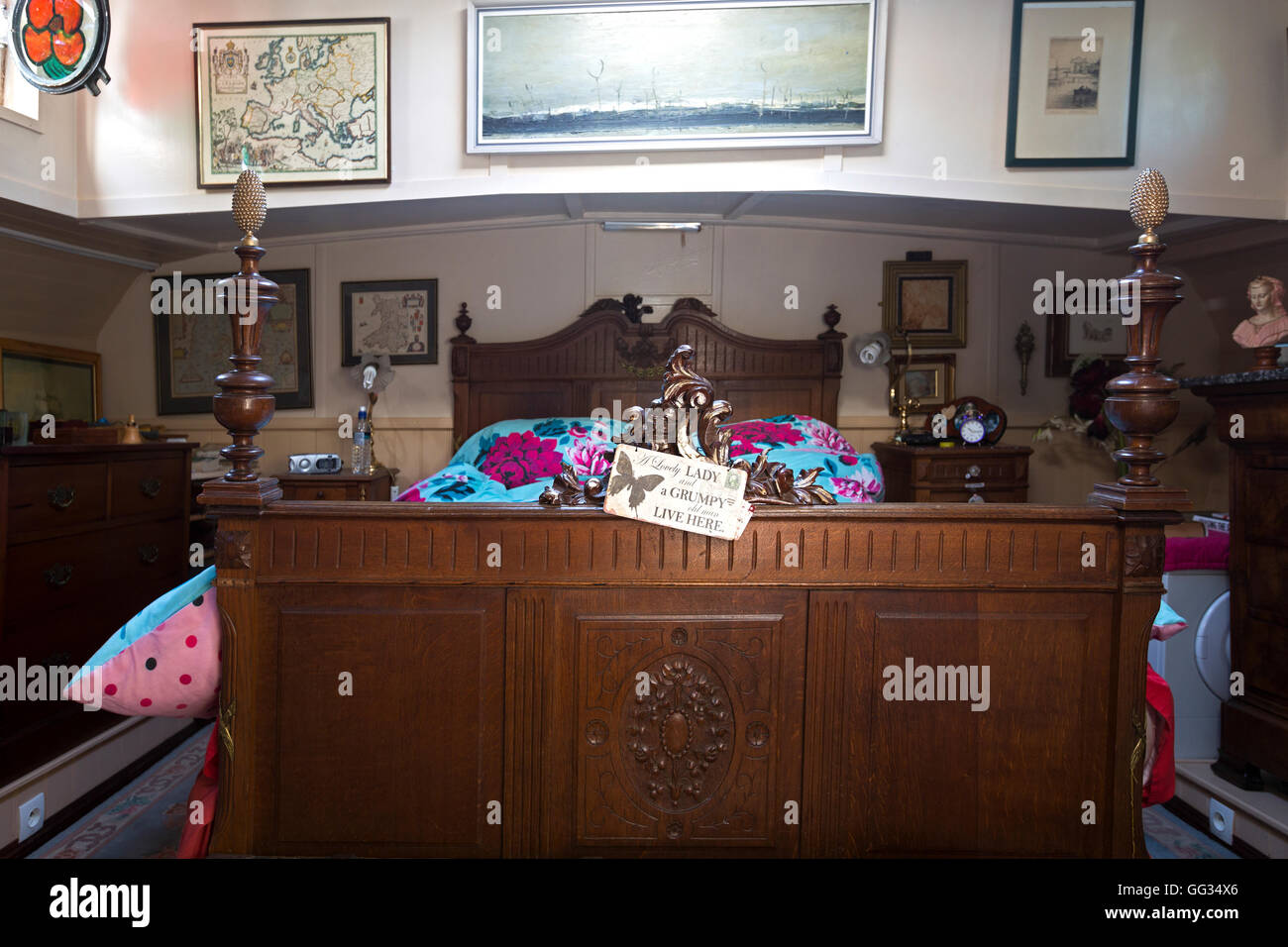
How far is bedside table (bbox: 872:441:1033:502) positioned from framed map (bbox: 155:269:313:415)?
3.25 meters

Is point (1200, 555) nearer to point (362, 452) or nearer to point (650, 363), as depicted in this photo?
point (650, 363)

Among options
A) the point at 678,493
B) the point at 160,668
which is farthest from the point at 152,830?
the point at 678,493

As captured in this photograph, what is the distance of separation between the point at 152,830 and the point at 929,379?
154 inches

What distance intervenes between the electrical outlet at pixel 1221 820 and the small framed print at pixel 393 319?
12.6 feet

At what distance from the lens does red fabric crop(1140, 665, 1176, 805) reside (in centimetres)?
162

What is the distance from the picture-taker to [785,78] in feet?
9.39

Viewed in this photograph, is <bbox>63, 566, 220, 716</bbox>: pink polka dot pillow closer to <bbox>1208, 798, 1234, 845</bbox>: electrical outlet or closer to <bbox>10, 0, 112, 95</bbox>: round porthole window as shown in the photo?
<bbox>10, 0, 112, 95</bbox>: round porthole window

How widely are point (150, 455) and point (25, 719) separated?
1.03 metres

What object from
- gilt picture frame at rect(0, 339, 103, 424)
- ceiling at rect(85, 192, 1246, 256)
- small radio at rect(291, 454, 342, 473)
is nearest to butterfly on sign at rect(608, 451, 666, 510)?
ceiling at rect(85, 192, 1246, 256)

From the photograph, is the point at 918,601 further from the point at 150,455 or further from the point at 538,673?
the point at 150,455

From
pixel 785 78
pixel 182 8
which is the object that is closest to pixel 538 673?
pixel 785 78

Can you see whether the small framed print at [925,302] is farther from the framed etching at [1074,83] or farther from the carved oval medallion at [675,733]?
the carved oval medallion at [675,733]

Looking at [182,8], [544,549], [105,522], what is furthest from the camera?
[182,8]

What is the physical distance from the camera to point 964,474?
3.77 m
